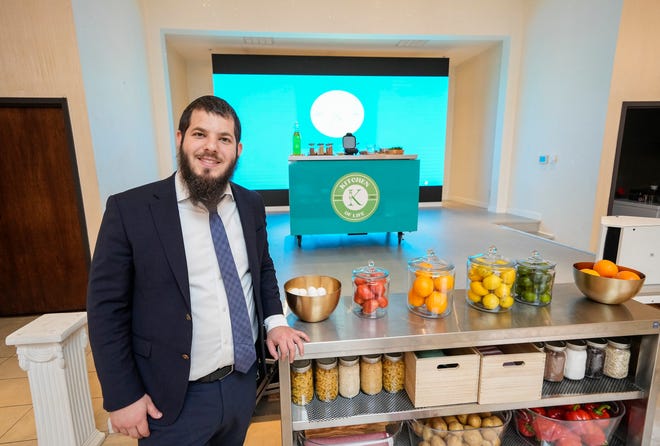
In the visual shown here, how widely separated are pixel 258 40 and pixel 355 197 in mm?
3927

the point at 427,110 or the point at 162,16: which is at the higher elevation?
the point at 162,16

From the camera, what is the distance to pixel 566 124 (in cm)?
495

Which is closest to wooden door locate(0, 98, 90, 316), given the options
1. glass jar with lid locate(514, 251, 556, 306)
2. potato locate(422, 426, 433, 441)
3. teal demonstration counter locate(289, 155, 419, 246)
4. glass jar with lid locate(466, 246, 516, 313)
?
teal demonstration counter locate(289, 155, 419, 246)

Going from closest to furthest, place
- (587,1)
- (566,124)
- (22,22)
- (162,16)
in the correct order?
(22,22)
(587,1)
(566,124)
(162,16)

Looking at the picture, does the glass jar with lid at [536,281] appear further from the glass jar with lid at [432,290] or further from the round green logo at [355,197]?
the round green logo at [355,197]

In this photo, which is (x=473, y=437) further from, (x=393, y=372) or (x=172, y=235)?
(x=172, y=235)

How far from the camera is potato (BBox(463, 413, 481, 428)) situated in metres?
1.34

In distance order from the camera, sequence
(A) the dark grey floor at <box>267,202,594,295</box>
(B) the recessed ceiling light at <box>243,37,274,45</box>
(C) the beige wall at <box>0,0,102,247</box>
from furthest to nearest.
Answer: (B) the recessed ceiling light at <box>243,37,274,45</box>
(A) the dark grey floor at <box>267,202,594,295</box>
(C) the beige wall at <box>0,0,102,247</box>

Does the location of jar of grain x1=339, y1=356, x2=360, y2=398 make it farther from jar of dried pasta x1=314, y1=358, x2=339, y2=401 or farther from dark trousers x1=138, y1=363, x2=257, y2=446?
dark trousers x1=138, y1=363, x2=257, y2=446

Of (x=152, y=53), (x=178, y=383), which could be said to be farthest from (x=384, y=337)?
(x=152, y=53)

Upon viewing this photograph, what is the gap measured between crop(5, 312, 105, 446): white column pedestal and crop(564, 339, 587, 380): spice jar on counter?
2289mm

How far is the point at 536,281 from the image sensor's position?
139 cm

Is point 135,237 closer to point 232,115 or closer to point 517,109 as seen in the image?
point 232,115

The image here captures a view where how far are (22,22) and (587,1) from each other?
650cm
